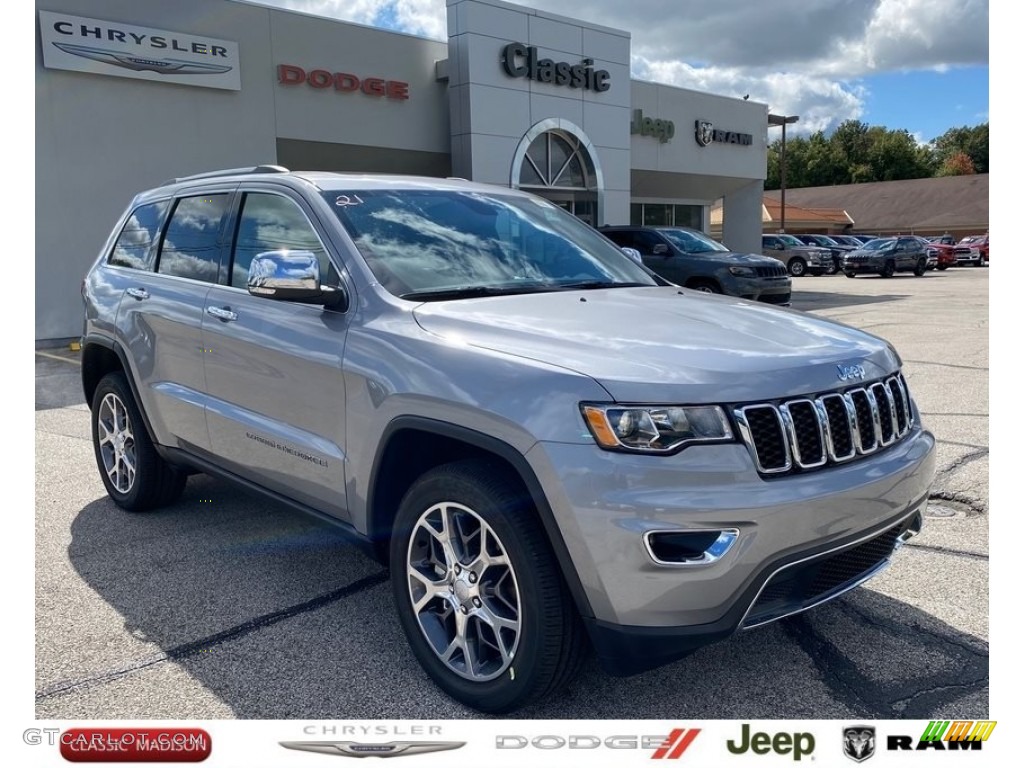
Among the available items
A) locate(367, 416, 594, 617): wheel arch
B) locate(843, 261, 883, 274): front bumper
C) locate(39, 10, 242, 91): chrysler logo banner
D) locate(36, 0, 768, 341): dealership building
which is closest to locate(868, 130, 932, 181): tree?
locate(843, 261, 883, 274): front bumper

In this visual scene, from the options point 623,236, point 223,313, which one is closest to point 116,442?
point 223,313

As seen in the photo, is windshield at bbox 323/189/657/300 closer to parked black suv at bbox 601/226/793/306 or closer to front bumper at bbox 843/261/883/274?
parked black suv at bbox 601/226/793/306

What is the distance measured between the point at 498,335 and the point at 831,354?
1148 millimetres

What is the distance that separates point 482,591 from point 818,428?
123 centimetres

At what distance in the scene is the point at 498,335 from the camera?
3064 mm

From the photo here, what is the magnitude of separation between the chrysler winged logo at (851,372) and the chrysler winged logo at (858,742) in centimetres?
114

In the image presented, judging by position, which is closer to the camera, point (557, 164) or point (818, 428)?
point (818, 428)

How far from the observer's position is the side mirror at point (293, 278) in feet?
11.3

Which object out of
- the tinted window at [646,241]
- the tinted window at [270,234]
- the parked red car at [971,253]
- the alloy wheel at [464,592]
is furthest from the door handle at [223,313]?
the parked red car at [971,253]

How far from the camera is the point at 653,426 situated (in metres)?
2.63

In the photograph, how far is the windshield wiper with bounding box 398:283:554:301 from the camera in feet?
11.4

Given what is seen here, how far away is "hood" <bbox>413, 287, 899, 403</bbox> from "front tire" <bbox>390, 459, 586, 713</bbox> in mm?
463

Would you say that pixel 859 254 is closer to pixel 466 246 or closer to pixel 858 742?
pixel 466 246
